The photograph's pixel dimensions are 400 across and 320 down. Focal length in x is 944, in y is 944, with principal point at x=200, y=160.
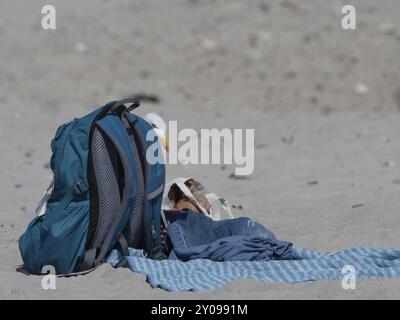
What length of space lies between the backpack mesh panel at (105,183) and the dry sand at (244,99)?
0.60ft

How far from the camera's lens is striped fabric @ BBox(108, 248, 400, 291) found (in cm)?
400

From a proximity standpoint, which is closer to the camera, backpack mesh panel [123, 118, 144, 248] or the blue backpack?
the blue backpack

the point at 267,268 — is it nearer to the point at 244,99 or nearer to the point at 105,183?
the point at 105,183

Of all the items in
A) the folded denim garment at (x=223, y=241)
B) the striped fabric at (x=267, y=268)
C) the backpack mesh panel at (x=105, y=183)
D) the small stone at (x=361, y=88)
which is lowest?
the striped fabric at (x=267, y=268)

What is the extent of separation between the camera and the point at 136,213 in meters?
4.31

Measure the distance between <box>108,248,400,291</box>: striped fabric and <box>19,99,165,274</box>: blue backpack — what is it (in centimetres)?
14

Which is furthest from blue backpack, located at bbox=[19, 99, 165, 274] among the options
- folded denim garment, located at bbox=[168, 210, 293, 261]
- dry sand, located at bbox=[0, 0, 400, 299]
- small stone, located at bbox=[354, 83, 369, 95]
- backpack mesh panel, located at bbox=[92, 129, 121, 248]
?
small stone, located at bbox=[354, 83, 369, 95]

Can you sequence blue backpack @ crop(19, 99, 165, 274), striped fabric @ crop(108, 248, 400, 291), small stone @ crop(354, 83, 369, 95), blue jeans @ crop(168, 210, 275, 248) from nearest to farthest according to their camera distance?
1. striped fabric @ crop(108, 248, 400, 291)
2. blue backpack @ crop(19, 99, 165, 274)
3. blue jeans @ crop(168, 210, 275, 248)
4. small stone @ crop(354, 83, 369, 95)

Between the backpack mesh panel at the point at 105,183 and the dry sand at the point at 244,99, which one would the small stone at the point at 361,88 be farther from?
the backpack mesh panel at the point at 105,183

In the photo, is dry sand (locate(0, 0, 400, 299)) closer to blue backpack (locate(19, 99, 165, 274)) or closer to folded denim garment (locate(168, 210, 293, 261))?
blue backpack (locate(19, 99, 165, 274))

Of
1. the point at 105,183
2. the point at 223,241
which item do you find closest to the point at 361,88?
the point at 223,241

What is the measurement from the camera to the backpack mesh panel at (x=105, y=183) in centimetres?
420

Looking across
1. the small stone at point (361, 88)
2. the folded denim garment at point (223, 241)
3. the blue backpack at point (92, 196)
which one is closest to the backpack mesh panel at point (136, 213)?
the blue backpack at point (92, 196)

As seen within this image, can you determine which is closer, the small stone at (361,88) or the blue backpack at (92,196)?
the blue backpack at (92,196)
